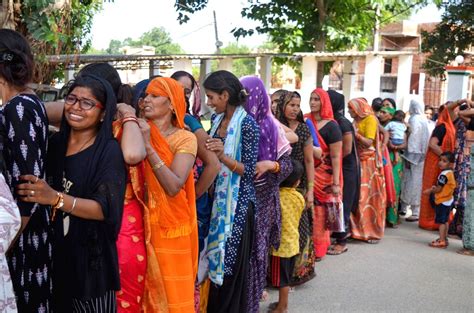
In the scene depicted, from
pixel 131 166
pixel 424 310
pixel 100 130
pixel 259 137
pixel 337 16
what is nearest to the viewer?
pixel 100 130

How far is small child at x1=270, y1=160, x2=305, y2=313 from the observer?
15.9 ft

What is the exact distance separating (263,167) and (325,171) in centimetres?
231

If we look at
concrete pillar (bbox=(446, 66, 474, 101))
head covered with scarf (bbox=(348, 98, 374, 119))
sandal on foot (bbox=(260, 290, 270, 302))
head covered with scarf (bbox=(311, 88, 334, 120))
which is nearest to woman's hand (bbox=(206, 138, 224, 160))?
sandal on foot (bbox=(260, 290, 270, 302))

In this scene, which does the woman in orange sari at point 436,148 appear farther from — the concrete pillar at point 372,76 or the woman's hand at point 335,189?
the concrete pillar at point 372,76

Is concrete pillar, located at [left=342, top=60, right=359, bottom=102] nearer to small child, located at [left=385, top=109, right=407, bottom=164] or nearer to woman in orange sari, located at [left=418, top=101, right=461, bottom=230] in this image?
small child, located at [left=385, top=109, right=407, bottom=164]

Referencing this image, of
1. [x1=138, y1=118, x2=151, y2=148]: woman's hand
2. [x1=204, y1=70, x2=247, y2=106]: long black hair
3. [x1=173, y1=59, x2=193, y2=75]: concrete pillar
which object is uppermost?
[x1=173, y1=59, x2=193, y2=75]: concrete pillar

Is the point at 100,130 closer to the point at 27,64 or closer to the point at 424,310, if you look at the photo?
A: the point at 27,64

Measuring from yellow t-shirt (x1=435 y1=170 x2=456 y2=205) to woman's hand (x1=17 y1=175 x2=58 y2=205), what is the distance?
240 inches

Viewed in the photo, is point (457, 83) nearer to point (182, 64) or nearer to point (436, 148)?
point (436, 148)

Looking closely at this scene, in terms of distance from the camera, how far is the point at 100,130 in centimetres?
274

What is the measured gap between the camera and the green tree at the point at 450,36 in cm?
1809

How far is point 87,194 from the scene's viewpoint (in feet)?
8.84

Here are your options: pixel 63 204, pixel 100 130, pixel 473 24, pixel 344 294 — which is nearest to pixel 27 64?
pixel 100 130

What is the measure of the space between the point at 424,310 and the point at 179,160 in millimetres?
3062
